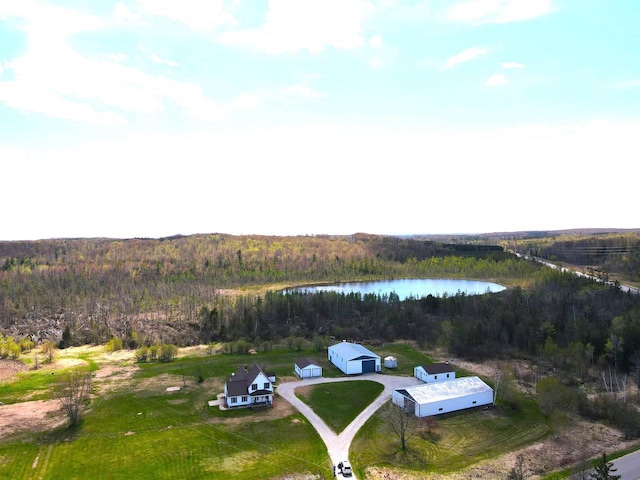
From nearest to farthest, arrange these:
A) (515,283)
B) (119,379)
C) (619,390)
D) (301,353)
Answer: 1. (619,390)
2. (119,379)
3. (301,353)
4. (515,283)

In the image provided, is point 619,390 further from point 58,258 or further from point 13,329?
point 58,258

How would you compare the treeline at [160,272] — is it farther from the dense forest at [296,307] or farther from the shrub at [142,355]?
the shrub at [142,355]

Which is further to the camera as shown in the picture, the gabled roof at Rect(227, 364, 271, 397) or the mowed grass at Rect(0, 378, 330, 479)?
the gabled roof at Rect(227, 364, 271, 397)

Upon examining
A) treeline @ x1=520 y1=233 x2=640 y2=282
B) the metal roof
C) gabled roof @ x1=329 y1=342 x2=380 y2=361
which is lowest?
the metal roof

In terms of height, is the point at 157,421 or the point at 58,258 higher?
the point at 58,258

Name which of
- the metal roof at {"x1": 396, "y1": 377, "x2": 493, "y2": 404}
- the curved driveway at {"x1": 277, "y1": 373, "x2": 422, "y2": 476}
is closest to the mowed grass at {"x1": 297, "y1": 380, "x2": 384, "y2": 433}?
the curved driveway at {"x1": 277, "y1": 373, "x2": 422, "y2": 476}

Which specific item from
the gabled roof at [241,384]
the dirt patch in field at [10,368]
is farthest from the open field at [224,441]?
the dirt patch in field at [10,368]

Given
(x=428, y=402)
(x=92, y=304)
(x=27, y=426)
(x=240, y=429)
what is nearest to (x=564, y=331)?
(x=428, y=402)

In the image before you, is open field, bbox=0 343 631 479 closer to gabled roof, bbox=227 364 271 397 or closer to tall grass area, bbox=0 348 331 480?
tall grass area, bbox=0 348 331 480
